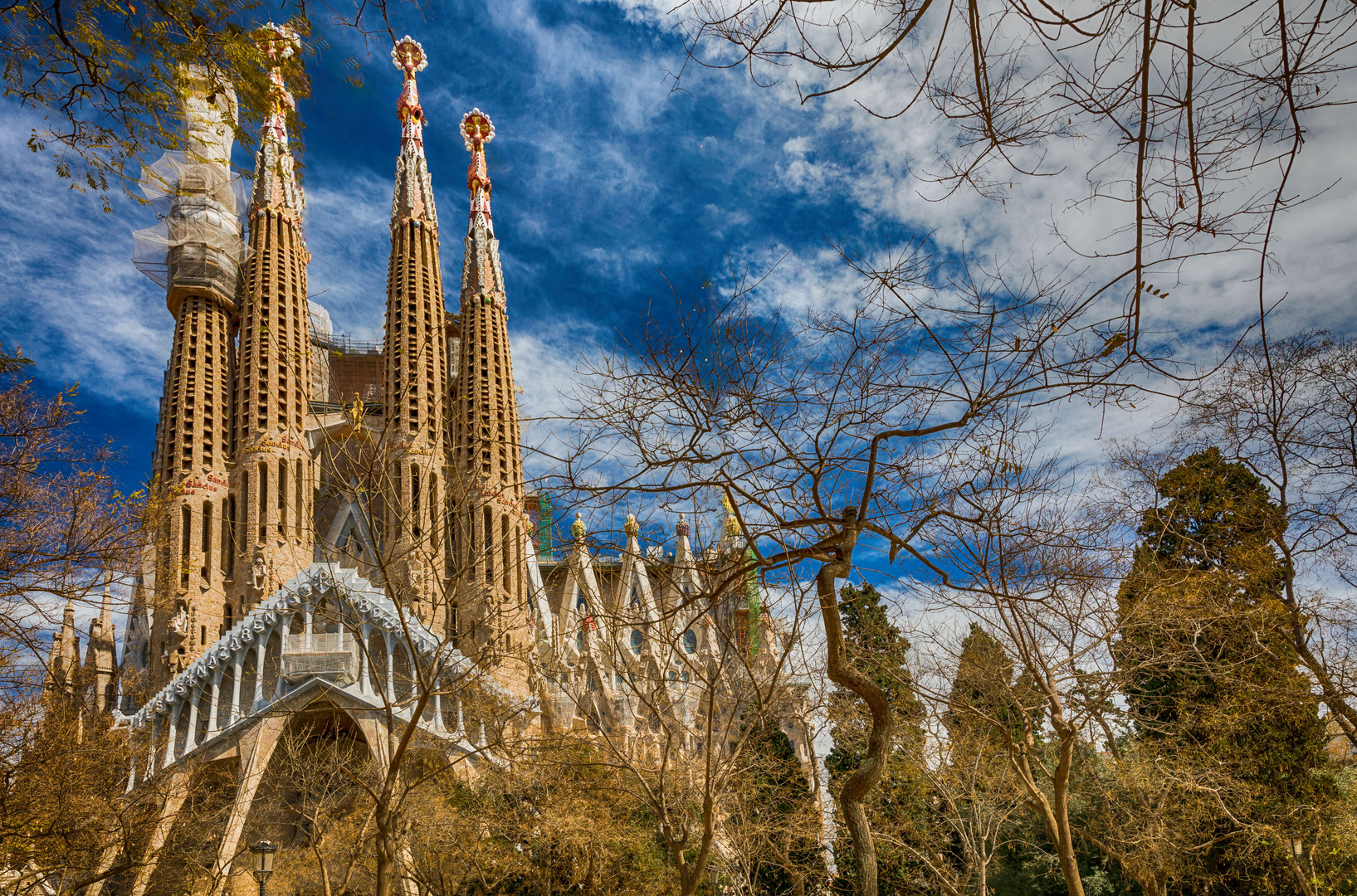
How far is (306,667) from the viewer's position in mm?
22016

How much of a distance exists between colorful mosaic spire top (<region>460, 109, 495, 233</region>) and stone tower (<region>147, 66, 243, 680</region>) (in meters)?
9.21

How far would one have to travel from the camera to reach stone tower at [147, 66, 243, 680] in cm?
2517

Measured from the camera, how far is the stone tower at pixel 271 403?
1036 inches

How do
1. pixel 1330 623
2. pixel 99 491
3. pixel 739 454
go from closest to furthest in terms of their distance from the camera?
pixel 739 454, pixel 99 491, pixel 1330 623

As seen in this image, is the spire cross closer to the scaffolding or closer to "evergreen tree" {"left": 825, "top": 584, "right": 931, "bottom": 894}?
"evergreen tree" {"left": 825, "top": 584, "right": 931, "bottom": 894}

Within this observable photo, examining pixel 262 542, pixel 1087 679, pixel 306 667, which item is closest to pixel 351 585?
pixel 306 667

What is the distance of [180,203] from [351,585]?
49.4ft

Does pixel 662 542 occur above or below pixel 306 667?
below

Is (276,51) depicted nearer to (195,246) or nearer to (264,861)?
(264,861)

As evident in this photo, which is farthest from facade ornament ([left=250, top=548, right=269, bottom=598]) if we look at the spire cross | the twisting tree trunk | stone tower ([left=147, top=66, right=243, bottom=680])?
the twisting tree trunk

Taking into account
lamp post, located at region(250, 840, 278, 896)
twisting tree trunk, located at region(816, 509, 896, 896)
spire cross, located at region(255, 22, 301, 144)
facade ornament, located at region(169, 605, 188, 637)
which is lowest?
lamp post, located at region(250, 840, 278, 896)

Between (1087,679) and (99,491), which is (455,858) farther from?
(1087,679)

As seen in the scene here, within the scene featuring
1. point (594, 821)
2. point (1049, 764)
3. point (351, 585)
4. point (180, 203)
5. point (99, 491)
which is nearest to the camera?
point (99, 491)

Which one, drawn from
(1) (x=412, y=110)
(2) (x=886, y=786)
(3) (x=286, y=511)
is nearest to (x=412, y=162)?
(1) (x=412, y=110)
